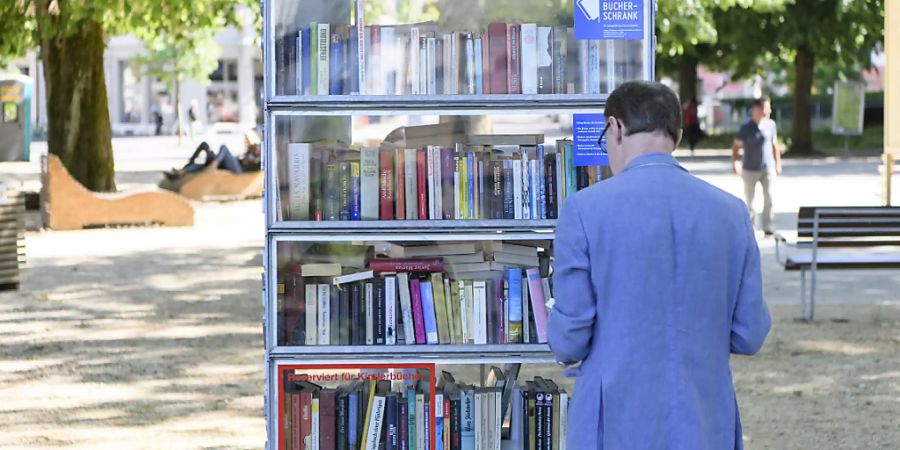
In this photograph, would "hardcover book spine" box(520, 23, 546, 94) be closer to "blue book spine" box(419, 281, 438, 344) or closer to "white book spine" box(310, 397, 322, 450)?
"blue book spine" box(419, 281, 438, 344)

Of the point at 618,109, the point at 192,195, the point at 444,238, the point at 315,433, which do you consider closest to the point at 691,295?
the point at 618,109

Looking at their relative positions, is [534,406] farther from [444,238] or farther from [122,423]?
[122,423]

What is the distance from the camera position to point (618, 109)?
4027mm

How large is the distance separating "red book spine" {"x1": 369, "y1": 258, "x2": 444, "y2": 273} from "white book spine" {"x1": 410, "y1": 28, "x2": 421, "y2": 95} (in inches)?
25.6

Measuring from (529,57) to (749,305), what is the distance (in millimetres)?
1788

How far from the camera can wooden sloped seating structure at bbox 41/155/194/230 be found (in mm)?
20031

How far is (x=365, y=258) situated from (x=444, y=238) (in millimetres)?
347

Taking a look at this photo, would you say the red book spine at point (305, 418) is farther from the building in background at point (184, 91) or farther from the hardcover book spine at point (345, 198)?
the building in background at point (184, 91)

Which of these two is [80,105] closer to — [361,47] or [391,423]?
[361,47]

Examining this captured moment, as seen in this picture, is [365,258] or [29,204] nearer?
[365,258]

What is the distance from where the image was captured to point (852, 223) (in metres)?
11.9

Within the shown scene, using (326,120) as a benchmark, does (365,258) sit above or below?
below

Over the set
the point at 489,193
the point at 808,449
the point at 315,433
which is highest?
the point at 489,193

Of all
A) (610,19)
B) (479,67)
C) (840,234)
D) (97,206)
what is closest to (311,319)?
(479,67)
